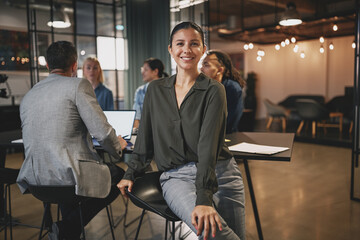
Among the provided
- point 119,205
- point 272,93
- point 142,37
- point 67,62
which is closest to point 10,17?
point 142,37

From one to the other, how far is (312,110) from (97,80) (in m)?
6.97

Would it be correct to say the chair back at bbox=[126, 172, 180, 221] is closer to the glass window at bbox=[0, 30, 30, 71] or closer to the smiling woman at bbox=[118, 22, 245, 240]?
the smiling woman at bbox=[118, 22, 245, 240]

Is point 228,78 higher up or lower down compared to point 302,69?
lower down

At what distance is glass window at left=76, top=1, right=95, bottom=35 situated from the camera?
7410 mm

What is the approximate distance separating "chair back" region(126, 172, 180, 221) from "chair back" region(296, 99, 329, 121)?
8.22m

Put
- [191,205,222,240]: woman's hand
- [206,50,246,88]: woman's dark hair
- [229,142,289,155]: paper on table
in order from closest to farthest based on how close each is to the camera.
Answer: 1. [191,205,222,240]: woman's hand
2. [229,142,289,155]: paper on table
3. [206,50,246,88]: woman's dark hair

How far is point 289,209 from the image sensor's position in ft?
12.6

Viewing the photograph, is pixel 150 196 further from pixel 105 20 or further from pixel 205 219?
pixel 105 20

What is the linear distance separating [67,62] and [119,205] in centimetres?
224

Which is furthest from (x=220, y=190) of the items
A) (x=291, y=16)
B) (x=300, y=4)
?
(x=300, y=4)

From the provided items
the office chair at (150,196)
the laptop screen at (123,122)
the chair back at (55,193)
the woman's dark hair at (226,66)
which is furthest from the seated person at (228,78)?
the chair back at (55,193)

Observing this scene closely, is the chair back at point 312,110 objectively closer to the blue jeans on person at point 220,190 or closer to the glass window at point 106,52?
the glass window at point 106,52

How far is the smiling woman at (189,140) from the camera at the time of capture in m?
1.62

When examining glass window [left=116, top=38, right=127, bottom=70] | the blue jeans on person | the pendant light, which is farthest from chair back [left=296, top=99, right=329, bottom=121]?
the blue jeans on person
